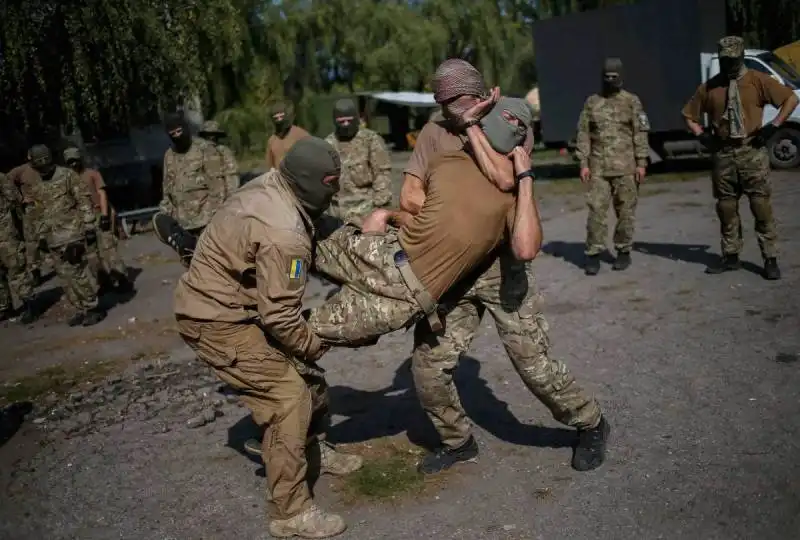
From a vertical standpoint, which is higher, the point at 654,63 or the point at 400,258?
the point at 654,63

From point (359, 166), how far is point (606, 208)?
8.22ft

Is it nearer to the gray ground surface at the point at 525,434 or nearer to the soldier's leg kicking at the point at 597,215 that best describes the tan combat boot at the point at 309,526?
the gray ground surface at the point at 525,434

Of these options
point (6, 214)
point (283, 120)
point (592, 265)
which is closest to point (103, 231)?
point (6, 214)

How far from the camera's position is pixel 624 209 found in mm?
7938

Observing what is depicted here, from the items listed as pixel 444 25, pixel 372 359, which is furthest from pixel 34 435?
pixel 444 25

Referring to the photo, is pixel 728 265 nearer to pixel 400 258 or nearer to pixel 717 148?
pixel 717 148

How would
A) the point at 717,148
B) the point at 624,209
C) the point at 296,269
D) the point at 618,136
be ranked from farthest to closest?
the point at 624,209, the point at 618,136, the point at 717,148, the point at 296,269

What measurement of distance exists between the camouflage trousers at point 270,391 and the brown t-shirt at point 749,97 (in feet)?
16.7

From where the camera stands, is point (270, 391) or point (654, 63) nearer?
point (270, 391)

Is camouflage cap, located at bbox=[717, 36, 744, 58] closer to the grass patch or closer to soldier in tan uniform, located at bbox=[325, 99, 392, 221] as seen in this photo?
soldier in tan uniform, located at bbox=[325, 99, 392, 221]

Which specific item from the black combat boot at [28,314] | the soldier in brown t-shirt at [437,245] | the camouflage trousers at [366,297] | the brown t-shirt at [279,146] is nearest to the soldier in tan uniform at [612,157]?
the brown t-shirt at [279,146]

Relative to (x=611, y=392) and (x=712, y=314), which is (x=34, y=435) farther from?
(x=712, y=314)

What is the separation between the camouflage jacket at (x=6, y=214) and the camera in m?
9.45

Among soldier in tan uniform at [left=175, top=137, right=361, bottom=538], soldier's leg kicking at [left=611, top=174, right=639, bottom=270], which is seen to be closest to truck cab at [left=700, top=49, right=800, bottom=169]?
soldier's leg kicking at [left=611, top=174, right=639, bottom=270]
